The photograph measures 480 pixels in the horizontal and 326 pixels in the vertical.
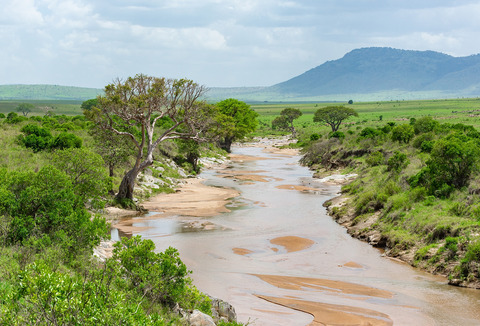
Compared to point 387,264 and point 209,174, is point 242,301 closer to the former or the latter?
point 387,264

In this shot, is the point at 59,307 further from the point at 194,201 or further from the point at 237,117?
the point at 237,117

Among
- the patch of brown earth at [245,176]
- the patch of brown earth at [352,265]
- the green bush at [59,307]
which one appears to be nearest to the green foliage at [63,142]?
the patch of brown earth at [245,176]

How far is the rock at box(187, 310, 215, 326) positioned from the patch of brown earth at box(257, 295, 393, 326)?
4.22 metres

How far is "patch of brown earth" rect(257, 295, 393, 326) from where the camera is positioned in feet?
54.0

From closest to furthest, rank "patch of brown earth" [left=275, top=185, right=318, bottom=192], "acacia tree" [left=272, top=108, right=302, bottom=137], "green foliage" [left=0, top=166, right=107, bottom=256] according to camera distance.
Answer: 1. "green foliage" [left=0, top=166, right=107, bottom=256]
2. "patch of brown earth" [left=275, top=185, right=318, bottom=192]
3. "acacia tree" [left=272, top=108, right=302, bottom=137]

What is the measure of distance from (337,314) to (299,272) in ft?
17.6

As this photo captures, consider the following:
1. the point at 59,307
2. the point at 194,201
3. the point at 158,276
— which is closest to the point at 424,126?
the point at 194,201

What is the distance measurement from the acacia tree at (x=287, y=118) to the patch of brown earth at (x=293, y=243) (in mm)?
92013

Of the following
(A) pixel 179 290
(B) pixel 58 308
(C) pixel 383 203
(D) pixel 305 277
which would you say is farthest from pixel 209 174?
(B) pixel 58 308

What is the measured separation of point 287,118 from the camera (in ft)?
411

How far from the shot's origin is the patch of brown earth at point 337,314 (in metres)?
16.5

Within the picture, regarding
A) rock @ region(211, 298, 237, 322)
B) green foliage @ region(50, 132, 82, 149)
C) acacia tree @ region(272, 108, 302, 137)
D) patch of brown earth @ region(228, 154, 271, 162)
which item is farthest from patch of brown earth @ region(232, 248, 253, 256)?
acacia tree @ region(272, 108, 302, 137)

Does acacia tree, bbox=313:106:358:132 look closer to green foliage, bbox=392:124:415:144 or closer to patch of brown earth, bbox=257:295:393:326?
green foliage, bbox=392:124:415:144

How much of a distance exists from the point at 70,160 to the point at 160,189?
57.7 feet
